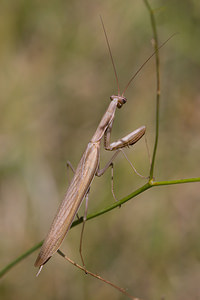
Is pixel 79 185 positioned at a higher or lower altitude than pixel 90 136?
higher

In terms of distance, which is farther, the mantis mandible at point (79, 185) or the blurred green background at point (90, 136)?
the blurred green background at point (90, 136)

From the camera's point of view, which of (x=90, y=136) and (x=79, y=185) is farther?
(x=90, y=136)

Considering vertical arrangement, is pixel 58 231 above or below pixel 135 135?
below

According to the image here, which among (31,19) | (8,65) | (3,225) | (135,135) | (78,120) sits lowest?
(3,225)

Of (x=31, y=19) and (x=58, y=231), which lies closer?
(x=58, y=231)

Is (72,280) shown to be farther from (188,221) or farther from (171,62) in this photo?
(171,62)

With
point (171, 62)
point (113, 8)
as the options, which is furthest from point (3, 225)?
point (113, 8)

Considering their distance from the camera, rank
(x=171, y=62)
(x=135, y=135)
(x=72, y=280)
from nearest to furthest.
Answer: (x=135, y=135)
(x=72, y=280)
(x=171, y=62)

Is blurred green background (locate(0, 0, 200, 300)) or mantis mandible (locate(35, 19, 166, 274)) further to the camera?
blurred green background (locate(0, 0, 200, 300))
